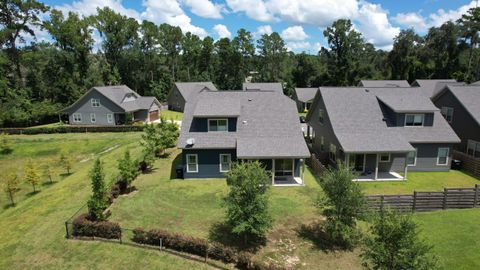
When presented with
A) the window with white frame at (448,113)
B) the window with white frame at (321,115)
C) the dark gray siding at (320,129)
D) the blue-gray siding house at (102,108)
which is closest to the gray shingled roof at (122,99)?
the blue-gray siding house at (102,108)

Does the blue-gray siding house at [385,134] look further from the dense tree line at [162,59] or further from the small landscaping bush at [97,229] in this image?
the dense tree line at [162,59]

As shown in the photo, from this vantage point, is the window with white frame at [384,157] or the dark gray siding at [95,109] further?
the dark gray siding at [95,109]

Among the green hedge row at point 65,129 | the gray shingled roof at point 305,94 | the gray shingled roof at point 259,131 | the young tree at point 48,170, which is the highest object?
the gray shingled roof at point 305,94

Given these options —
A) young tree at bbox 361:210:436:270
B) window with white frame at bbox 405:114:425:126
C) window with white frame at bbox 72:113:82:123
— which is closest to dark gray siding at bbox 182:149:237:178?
young tree at bbox 361:210:436:270

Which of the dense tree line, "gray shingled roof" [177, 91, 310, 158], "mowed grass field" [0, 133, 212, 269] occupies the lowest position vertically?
"mowed grass field" [0, 133, 212, 269]

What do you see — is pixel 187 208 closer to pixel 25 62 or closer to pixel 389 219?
pixel 389 219

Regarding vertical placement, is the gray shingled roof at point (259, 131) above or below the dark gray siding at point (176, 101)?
below

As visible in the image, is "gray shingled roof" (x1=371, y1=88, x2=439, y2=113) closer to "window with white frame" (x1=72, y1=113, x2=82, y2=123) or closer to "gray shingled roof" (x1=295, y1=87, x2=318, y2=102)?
"gray shingled roof" (x1=295, y1=87, x2=318, y2=102)
